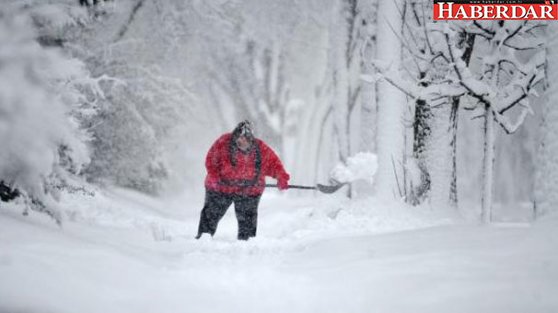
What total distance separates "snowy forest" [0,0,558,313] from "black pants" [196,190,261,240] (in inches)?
11.7

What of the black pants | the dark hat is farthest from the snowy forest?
the dark hat

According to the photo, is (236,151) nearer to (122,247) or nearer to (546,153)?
(122,247)

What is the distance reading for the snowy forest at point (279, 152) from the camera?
3.58 meters

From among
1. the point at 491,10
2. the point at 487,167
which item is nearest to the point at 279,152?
the point at 487,167

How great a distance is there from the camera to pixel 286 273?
4277 mm

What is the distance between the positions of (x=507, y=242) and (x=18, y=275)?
3.61 metres

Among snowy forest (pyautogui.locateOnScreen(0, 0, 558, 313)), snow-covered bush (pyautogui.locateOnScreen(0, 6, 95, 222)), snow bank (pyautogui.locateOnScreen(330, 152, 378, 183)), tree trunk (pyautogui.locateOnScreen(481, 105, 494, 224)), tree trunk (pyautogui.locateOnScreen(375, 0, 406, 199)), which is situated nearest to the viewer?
snowy forest (pyautogui.locateOnScreen(0, 0, 558, 313))

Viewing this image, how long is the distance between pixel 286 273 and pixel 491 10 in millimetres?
6095

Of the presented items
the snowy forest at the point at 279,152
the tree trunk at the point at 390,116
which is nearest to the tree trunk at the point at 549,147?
the snowy forest at the point at 279,152

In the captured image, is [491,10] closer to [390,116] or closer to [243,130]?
[390,116]

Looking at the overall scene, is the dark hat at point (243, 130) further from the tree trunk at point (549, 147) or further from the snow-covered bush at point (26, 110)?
the tree trunk at point (549, 147)

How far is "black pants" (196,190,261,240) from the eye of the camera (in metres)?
7.08

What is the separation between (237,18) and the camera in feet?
61.2

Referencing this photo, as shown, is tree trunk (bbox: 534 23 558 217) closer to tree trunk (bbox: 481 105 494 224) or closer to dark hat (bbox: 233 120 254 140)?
tree trunk (bbox: 481 105 494 224)
